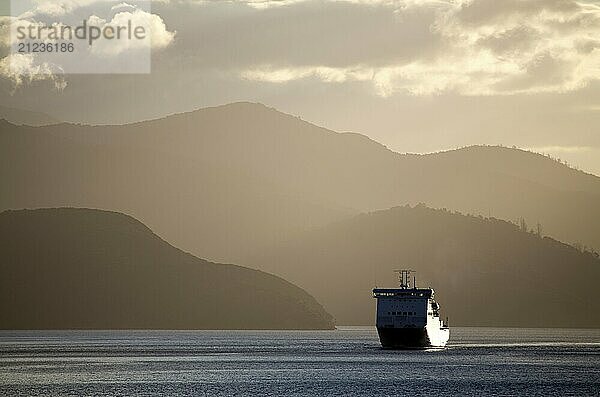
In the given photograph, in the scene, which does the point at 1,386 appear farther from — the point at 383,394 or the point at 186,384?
the point at 383,394

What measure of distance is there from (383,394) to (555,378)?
144 ft

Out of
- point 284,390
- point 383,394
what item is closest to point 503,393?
point 383,394

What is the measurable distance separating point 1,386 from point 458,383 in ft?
206

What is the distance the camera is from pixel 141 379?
607 feet

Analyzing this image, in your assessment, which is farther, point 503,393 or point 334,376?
point 334,376

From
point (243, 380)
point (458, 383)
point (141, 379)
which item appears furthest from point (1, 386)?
point (458, 383)

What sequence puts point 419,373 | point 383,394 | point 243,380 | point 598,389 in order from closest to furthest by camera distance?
point 383,394 < point 598,389 < point 243,380 < point 419,373

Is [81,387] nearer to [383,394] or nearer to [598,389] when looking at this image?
[383,394]

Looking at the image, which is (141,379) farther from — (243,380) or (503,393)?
(503,393)

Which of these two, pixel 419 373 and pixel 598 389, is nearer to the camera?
pixel 598 389

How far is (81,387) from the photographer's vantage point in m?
170

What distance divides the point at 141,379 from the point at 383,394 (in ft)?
144

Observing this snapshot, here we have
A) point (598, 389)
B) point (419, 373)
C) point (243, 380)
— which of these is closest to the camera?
point (598, 389)

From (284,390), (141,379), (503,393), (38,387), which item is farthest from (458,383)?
(38,387)
